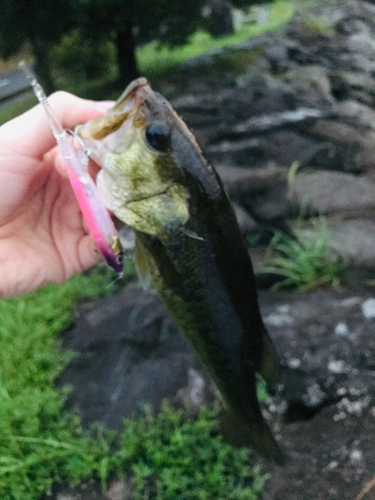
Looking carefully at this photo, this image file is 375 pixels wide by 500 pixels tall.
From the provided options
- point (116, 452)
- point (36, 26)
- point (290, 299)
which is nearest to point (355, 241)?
point (290, 299)

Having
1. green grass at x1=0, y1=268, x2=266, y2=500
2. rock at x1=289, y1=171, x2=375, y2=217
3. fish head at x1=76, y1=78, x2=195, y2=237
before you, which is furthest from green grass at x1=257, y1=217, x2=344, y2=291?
fish head at x1=76, y1=78, x2=195, y2=237

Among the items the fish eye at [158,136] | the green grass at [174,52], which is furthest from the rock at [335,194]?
the fish eye at [158,136]

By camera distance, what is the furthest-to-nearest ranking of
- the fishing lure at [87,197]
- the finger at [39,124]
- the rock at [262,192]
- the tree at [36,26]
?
the rock at [262,192], the tree at [36,26], the finger at [39,124], the fishing lure at [87,197]

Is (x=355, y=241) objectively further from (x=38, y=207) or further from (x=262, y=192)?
(x=38, y=207)

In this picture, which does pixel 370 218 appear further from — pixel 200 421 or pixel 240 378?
pixel 240 378

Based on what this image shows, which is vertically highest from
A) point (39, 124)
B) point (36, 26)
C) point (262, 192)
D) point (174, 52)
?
point (36, 26)

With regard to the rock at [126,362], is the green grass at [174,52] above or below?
above

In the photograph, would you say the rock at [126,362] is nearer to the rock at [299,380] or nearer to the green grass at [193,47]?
the rock at [299,380]

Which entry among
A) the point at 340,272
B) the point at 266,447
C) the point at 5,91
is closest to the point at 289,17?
the point at 340,272
